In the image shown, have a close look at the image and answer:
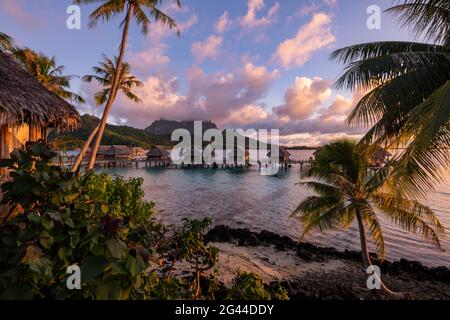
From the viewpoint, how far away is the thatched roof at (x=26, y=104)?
5.23m

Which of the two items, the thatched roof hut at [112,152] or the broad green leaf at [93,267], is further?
the thatched roof hut at [112,152]

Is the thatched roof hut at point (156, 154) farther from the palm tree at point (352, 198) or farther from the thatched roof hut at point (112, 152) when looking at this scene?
the palm tree at point (352, 198)

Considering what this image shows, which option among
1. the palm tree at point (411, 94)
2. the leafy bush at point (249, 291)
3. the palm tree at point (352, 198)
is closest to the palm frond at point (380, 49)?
the palm tree at point (411, 94)

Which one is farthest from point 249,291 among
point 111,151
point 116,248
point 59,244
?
point 111,151

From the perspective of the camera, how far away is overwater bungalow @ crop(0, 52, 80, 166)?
5285 millimetres

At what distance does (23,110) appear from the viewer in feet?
18.4

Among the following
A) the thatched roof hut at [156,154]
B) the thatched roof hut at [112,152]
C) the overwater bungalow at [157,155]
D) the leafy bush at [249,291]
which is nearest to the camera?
the leafy bush at [249,291]

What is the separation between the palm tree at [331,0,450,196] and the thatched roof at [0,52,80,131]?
8.06 m

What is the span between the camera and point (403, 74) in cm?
582

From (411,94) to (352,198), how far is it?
344 cm
